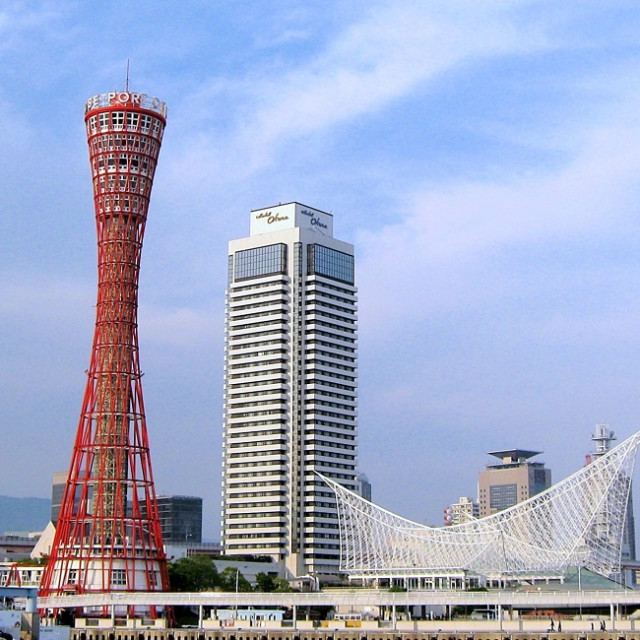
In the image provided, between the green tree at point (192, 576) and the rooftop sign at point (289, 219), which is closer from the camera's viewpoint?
the green tree at point (192, 576)

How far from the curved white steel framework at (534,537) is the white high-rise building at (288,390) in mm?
25509

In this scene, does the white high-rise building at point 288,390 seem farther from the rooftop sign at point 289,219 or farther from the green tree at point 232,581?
the green tree at point 232,581

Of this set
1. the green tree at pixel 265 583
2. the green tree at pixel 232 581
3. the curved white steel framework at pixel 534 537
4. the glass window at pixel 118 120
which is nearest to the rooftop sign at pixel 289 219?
the curved white steel framework at pixel 534 537

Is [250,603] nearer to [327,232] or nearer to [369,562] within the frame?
[369,562]

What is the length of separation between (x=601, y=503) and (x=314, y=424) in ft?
194

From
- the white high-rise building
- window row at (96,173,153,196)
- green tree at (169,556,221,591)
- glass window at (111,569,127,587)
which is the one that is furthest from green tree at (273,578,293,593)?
window row at (96,173,153,196)

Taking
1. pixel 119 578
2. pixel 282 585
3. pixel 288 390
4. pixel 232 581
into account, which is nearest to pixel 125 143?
pixel 119 578

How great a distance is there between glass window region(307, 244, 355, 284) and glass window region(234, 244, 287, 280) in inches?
163

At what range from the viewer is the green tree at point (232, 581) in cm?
12525

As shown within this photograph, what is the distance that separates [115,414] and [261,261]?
219ft

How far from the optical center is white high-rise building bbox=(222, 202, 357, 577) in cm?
15938

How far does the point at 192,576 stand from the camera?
12319cm

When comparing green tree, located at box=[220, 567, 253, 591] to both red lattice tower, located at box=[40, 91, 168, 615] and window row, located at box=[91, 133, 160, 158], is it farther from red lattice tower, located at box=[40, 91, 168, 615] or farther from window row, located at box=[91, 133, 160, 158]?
window row, located at box=[91, 133, 160, 158]

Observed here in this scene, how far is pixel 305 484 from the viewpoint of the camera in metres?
160
